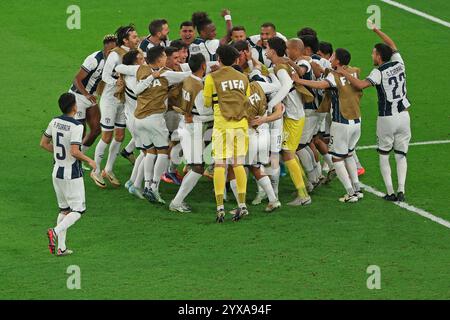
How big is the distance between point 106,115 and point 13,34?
8.03m

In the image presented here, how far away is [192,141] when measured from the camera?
15.3 m

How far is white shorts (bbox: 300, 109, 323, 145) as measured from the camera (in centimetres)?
1595

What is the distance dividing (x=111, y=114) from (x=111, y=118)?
0.06 metres

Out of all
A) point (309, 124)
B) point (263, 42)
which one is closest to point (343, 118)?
point (309, 124)

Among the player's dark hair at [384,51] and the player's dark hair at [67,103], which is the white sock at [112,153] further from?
the player's dark hair at [384,51]

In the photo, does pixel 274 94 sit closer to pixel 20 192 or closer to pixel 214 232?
pixel 214 232

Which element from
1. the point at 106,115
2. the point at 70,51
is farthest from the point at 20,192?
the point at 70,51

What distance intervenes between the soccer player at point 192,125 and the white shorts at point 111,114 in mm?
1615

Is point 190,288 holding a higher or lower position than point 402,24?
lower

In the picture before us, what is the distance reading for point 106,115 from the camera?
16.8 m

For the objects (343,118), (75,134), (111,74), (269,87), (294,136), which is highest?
(111,74)

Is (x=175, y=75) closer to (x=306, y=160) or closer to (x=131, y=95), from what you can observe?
(x=131, y=95)

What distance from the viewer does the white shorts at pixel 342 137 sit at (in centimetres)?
1547

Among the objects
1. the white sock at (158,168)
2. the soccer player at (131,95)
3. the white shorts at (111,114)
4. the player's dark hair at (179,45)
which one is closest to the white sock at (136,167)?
the soccer player at (131,95)
